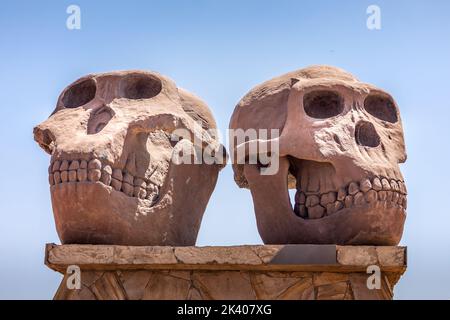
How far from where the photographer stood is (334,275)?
7.37 meters

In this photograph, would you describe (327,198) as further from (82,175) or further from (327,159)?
(82,175)

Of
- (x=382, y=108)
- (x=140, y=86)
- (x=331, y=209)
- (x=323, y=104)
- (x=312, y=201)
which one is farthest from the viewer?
(x=140, y=86)

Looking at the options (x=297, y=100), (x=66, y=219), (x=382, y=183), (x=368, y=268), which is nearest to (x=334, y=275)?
(x=368, y=268)

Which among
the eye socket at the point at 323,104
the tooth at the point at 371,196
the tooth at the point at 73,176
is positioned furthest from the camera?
the eye socket at the point at 323,104

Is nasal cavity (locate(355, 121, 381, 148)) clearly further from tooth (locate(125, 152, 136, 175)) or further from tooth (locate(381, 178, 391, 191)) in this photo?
tooth (locate(125, 152, 136, 175))

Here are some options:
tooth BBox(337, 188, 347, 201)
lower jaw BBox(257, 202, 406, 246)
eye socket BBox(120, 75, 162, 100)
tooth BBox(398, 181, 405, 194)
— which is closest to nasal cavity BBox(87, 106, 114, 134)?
eye socket BBox(120, 75, 162, 100)

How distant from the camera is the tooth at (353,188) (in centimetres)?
757

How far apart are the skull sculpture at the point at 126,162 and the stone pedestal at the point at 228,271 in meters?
0.28

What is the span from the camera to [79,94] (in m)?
8.48

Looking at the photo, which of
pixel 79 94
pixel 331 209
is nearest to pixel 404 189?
pixel 331 209

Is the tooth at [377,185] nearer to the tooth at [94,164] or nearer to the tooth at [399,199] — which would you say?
the tooth at [399,199]

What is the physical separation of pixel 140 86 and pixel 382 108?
6.35 feet

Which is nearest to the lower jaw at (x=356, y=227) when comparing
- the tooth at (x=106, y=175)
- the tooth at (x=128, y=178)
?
the tooth at (x=128, y=178)

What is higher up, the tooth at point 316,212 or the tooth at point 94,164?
the tooth at point 94,164
